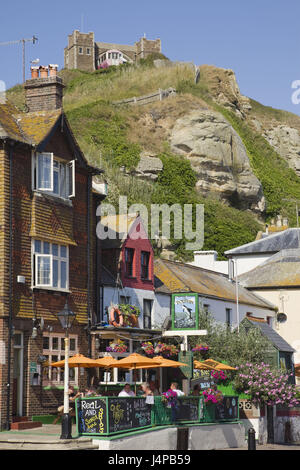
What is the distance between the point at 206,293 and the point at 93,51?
91.2 meters

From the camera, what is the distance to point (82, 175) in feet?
99.3

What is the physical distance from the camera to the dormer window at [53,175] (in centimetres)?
2722

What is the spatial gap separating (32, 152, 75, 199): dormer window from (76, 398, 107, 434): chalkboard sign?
8.89 m

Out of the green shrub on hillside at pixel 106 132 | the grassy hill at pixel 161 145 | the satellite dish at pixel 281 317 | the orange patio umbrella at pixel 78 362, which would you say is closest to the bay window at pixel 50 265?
the orange patio umbrella at pixel 78 362

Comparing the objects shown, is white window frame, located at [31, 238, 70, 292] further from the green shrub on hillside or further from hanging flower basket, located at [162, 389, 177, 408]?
the green shrub on hillside

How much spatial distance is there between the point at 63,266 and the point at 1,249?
341 cm

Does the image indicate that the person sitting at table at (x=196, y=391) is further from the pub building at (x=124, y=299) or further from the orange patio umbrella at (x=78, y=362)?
the orange patio umbrella at (x=78, y=362)

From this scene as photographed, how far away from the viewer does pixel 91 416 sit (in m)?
20.9

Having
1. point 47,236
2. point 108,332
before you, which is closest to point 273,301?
point 108,332

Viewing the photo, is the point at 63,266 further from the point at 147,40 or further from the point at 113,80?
the point at 147,40

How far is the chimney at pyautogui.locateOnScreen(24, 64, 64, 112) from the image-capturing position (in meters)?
30.0

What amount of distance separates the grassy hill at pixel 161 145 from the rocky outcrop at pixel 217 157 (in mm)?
1411

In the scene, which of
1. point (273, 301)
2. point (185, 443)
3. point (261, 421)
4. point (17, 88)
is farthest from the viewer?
point (17, 88)

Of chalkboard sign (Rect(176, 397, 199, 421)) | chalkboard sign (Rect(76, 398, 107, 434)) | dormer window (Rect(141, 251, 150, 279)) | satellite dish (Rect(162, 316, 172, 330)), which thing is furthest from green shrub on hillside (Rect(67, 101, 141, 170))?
chalkboard sign (Rect(76, 398, 107, 434))
